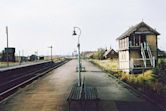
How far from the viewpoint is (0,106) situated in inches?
535

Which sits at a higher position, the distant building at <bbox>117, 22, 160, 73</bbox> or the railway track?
the distant building at <bbox>117, 22, 160, 73</bbox>

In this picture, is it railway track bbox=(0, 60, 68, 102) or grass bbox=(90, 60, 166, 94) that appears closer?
railway track bbox=(0, 60, 68, 102)

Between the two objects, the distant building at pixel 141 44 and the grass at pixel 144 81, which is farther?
the distant building at pixel 141 44

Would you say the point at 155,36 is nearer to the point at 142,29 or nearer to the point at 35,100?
the point at 142,29

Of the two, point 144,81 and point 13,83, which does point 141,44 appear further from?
point 13,83

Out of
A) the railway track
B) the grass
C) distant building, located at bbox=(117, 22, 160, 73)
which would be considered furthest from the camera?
distant building, located at bbox=(117, 22, 160, 73)

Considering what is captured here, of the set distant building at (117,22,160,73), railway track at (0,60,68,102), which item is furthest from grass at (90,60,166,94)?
railway track at (0,60,68,102)

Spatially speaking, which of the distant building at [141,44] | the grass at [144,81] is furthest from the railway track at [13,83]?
the distant building at [141,44]

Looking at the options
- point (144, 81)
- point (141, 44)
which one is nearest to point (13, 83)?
point (144, 81)

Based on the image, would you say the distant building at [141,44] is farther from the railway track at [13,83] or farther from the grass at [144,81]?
the railway track at [13,83]

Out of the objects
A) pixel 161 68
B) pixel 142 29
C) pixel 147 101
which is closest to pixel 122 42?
pixel 142 29

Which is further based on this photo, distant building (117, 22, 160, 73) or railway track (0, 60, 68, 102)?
distant building (117, 22, 160, 73)

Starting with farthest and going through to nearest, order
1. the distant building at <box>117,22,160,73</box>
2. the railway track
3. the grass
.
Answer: the distant building at <box>117,22,160,73</box>, the grass, the railway track

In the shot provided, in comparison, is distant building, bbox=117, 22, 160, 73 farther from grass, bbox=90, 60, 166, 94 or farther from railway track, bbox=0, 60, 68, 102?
railway track, bbox=0, 60, 68, 102
